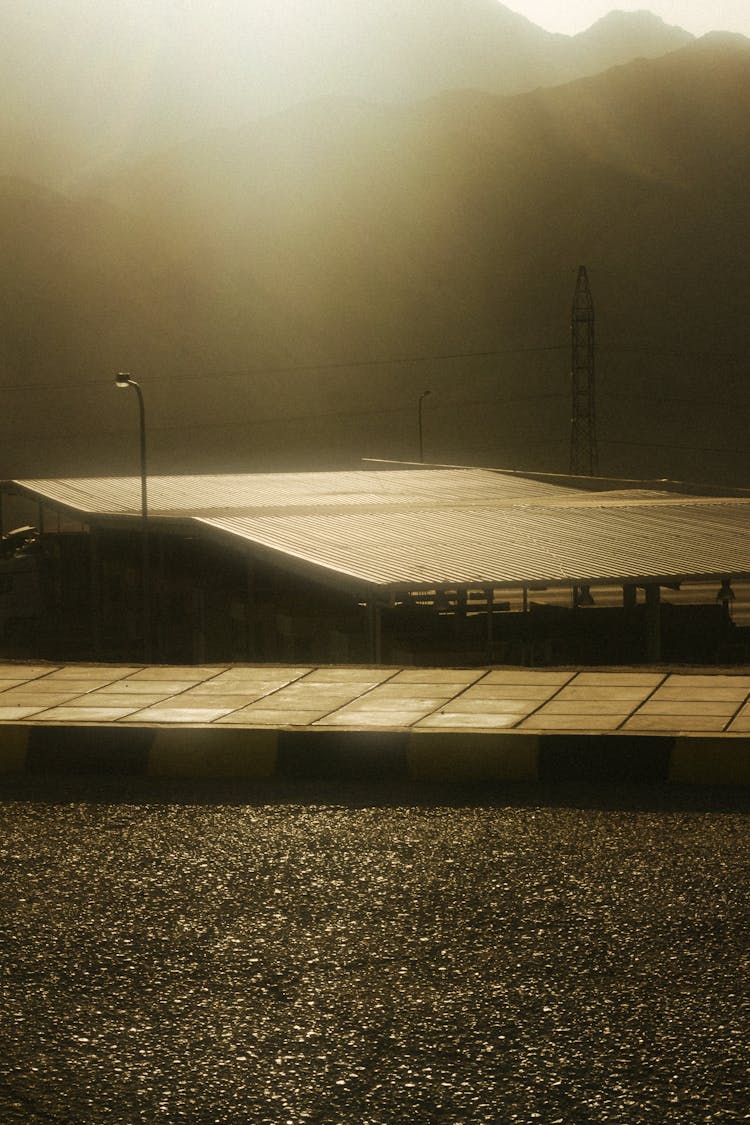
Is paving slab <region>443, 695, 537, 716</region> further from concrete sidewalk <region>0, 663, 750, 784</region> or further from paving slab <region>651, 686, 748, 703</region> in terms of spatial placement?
paving slab <region>651, 686, 748, 703</region>

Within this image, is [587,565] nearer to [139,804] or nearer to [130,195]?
[139,804]

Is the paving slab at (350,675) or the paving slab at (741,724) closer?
the paving slab at (741,724)

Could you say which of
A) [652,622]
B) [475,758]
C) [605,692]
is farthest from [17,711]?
[652,622]

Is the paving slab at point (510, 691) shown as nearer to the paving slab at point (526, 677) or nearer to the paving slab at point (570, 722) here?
the paving slab at point (526, 677)

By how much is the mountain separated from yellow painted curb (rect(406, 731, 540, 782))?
129479 mm

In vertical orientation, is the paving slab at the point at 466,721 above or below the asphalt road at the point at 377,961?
above

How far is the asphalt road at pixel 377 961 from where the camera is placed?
313cm

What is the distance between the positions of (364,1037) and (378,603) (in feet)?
69.4

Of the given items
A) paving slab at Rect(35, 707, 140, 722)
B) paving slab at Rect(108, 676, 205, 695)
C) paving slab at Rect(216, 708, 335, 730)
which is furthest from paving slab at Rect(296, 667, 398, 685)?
paving slab at Rect(35, 707, 140, 722)

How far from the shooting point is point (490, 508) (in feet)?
120

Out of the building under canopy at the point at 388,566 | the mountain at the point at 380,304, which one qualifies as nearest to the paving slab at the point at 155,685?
the building under canopy at the point at 388,566

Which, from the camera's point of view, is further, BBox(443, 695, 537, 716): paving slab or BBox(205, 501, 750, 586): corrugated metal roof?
BBox(205, 501, 750, 586): corrugated metal roof

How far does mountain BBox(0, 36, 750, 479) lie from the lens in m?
145

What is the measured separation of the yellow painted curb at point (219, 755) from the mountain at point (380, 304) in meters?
129
